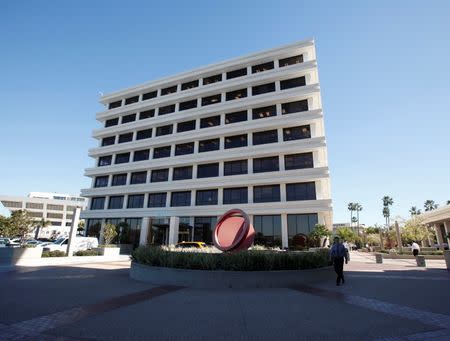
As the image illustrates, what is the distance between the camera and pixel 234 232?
16516 mm

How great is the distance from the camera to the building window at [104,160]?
4625 centimetres

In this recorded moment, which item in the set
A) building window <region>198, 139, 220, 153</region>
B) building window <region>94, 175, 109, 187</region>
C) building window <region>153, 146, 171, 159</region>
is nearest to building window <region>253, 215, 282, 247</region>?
building window <region>198, 139, 220, 153</region>

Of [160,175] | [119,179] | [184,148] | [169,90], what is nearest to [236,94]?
[184,148]

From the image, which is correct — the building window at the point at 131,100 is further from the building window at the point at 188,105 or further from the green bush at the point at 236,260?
the green bush at the point at 236,260

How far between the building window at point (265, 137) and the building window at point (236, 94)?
6862mm

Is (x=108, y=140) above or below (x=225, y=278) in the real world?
above

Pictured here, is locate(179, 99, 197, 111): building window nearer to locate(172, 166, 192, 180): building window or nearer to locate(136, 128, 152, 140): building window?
locate(136, 128, 152, 140): building window

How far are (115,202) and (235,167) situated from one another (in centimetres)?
2053

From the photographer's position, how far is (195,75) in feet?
141

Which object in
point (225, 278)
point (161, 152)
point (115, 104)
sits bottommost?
point (225, 278)

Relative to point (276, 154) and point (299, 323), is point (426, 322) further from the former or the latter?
point (276, 154)

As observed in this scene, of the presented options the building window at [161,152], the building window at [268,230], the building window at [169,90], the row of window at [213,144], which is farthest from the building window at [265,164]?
the building window at [169,90]

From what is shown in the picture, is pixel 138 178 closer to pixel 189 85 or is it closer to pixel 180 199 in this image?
pixel 180 199

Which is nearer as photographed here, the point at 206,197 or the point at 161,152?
the point at 206,197
